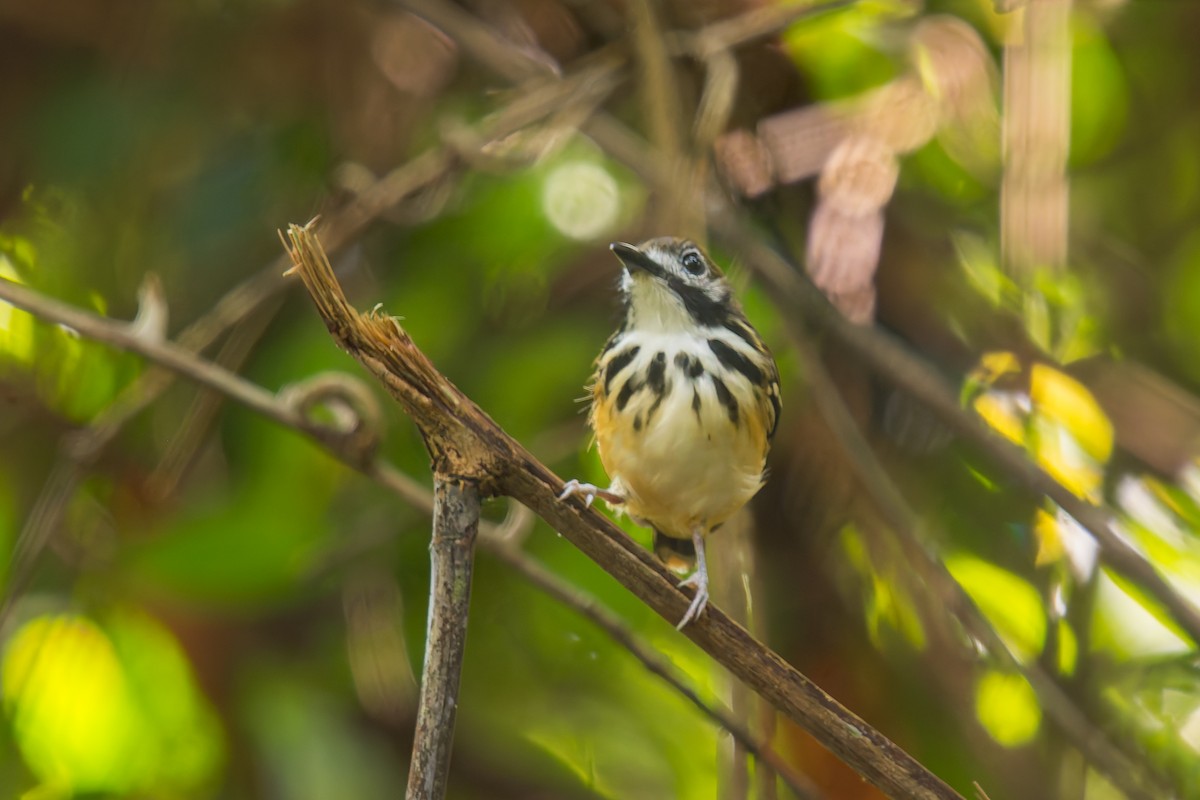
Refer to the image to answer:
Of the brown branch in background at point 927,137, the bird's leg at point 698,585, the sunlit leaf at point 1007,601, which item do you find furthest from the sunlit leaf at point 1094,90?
the bird's leg at point 698,585

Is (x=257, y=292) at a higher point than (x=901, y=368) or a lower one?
lower

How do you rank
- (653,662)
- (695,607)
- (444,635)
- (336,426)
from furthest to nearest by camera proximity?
(336,426)
(653,662)
(695,607)
(444,635)

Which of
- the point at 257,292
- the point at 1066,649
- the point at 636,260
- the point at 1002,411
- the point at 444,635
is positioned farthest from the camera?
the point at 1002,411

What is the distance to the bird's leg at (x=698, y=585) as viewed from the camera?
1.91m

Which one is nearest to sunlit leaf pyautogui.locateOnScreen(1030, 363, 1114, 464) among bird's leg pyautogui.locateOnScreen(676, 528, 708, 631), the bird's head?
the bird's head

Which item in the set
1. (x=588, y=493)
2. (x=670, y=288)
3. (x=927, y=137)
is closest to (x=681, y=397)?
(x=670, y=288)

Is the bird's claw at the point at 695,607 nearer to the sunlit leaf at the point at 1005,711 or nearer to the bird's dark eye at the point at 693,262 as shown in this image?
the bird's dark eye at the point at 693,262

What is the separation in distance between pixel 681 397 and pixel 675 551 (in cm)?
68

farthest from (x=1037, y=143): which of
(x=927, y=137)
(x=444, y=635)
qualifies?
(x=444, y=635)

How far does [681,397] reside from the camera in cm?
269

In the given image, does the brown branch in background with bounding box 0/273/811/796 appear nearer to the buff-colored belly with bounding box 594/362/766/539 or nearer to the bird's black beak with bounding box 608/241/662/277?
the buff-colored belly with bounding box 594/362/766/539

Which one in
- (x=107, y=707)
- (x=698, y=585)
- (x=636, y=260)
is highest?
(x=636, y=260)

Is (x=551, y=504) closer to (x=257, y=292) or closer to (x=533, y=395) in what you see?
(x=533, y=395)

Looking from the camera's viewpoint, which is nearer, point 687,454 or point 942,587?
point 687,454
